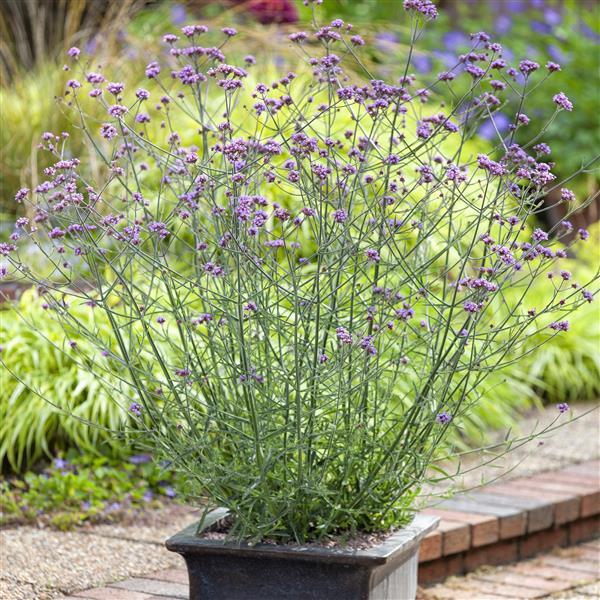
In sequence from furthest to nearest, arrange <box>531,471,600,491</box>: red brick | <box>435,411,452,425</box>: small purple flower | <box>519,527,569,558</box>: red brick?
<box>531,471,600,491</box>: red brick < <box>519,527,569,558</box>: red brick < <box>435,411,452,425</box>: small purple flower

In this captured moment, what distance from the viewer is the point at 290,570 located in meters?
2.33

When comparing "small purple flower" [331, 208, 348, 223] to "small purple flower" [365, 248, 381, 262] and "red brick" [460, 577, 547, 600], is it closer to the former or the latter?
"small purple flower" [365, 248, 381, 262]

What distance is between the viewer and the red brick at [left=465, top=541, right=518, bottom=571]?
3.49 meters

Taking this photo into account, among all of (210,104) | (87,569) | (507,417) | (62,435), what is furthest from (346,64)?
(87,569)

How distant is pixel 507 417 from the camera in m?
4.72

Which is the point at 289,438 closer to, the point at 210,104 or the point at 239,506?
the point at 239,506

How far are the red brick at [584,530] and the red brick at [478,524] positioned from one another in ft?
1.61

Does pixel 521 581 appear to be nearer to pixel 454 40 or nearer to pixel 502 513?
pixel 502 513

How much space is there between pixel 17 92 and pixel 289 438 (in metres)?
3.92

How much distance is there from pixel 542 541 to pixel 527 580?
0.33 metres

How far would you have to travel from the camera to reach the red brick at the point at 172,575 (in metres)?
2.88

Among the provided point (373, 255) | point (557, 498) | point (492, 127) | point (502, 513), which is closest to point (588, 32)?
point (492, 127)

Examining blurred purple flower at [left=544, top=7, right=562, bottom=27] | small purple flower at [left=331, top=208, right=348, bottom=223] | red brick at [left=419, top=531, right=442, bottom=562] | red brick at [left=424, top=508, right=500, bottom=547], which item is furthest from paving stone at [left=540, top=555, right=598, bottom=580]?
blurred purple flower at [left=544, top=7, right=562, bottom=27]

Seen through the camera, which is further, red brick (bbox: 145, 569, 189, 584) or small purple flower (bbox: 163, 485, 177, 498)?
small purple flower (bbox: 163, 485, 177, 498)
